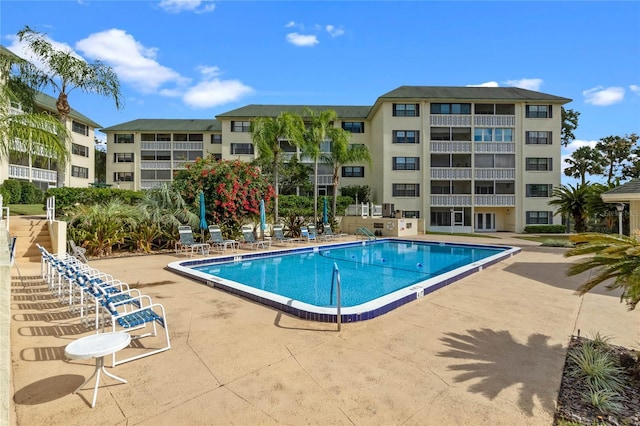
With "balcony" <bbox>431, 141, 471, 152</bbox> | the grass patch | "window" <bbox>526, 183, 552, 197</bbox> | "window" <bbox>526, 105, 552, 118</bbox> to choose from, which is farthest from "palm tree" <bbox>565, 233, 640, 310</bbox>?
"window" <bbox>526, 105, 552, 118</bbox>

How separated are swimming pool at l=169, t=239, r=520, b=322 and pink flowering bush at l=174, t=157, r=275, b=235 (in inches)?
133

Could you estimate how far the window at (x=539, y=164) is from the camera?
30984mm

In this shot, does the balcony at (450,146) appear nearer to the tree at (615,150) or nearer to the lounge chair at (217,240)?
the tree at (615,150)

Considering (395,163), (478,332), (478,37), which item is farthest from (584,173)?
(478,332)

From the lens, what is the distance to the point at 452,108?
3139cm

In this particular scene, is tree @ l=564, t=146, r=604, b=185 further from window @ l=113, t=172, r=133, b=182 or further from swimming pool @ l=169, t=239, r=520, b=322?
window @ l=113, t=172, r=133, b=182

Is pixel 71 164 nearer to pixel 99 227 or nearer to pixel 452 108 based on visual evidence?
pixel 99 227

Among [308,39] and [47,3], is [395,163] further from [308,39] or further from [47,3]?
[47,3]

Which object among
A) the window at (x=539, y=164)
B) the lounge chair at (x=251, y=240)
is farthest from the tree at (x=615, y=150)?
the lounge chair at (x=251, y=240)

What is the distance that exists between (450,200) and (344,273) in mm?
23415

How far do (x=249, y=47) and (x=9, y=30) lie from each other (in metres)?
13.3

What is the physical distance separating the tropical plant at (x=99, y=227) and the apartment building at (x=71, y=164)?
1752 cm

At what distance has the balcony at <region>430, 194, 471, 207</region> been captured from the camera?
30656 millimetres

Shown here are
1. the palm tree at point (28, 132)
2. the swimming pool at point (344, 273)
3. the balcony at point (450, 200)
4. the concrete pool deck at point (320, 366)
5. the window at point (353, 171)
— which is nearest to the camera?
the concrete pool deck at point (320, 366)
